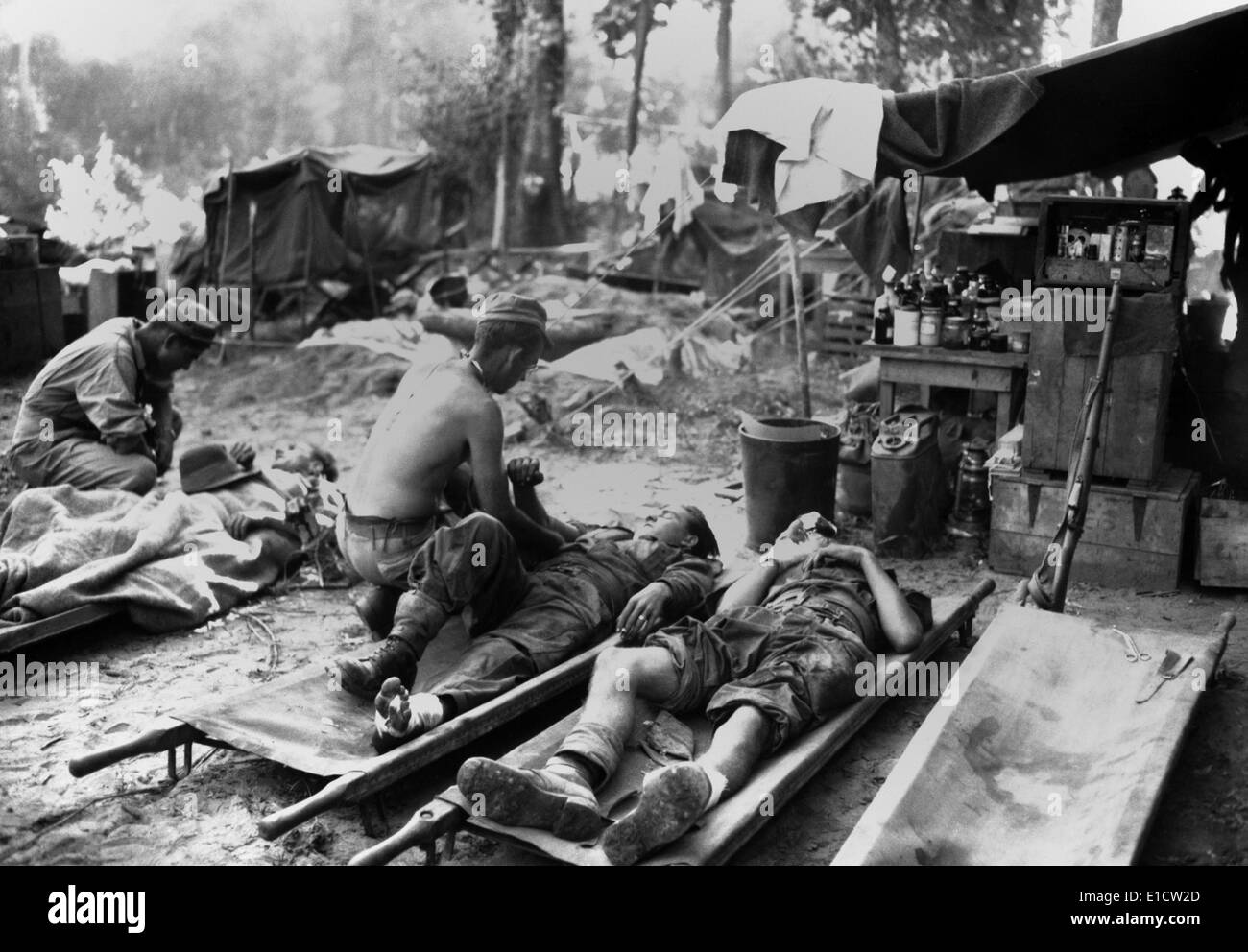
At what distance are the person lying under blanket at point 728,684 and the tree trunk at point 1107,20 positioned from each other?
7.23m

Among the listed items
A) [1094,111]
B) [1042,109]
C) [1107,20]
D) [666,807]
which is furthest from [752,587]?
[1107,20]

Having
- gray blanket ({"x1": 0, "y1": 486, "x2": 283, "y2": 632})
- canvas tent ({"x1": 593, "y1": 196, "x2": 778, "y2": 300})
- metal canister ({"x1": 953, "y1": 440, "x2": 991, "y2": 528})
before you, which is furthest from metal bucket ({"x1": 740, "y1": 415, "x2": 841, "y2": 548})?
canvas tent ({"x1": 593, "y1": 196, "x2": 778, "y2": 300})

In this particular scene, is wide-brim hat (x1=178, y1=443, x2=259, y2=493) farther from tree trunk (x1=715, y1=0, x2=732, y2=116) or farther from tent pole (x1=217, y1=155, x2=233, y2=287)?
tree trunk (x1=715, y1=0, x2=732, y2=116)

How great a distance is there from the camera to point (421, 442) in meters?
5.27

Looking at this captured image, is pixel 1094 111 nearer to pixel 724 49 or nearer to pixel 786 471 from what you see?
pixel 786 471

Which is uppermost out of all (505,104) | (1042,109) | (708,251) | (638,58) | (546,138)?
(638,58)

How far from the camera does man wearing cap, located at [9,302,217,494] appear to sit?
22.4ft

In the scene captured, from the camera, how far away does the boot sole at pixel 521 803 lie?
3650 mm

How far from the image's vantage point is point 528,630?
506cm

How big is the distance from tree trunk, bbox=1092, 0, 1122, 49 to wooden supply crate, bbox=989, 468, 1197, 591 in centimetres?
546

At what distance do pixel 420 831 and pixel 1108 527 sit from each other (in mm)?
4284

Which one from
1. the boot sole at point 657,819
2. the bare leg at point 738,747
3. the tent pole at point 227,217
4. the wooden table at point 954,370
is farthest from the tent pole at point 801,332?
the tent pole at point 227,217

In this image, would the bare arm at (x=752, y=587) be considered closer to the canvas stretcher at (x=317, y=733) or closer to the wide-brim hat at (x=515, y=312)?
the canvas stretcher at (x=317, y=733)
